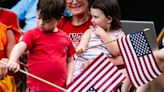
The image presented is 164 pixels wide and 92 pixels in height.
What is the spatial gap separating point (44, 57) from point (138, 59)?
81cm

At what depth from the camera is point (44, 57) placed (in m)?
5.11

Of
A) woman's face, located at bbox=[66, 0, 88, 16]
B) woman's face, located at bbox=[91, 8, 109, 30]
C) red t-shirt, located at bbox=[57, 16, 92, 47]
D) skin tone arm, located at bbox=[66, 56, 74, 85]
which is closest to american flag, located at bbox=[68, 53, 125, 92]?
skin tone arm, located at bbox=[66, 56, 74, 85]

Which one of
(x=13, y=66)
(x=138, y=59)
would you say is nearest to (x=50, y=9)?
(x=13, y=66)

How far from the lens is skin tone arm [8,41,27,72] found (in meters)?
4.76

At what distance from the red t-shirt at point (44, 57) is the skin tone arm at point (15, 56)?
0.07 metres

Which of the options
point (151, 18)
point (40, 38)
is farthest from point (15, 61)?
point (151, 18)

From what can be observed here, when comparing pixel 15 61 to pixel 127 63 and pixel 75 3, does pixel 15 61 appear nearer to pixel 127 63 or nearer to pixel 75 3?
pixel 127 63

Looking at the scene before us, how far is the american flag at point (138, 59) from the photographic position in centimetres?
530

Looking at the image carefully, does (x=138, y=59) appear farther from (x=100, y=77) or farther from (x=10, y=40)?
(x=10, y=40)

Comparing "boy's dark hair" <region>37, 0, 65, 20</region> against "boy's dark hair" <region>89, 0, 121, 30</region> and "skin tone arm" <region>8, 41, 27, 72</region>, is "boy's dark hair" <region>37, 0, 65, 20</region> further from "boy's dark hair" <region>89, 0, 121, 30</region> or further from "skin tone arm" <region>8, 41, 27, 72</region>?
"boy's dark hair" <region>89, 0, 121, 30</region>

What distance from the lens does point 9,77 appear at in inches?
228

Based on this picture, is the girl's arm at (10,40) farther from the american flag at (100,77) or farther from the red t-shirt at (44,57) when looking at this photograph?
the american flag at (100,77)

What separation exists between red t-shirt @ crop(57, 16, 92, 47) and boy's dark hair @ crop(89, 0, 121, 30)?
0.26m

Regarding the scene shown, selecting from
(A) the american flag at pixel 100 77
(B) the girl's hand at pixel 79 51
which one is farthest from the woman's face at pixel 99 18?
(A) the american flag at pixel 100 77
